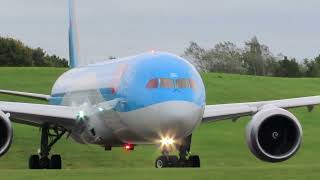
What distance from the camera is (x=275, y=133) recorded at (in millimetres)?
22703

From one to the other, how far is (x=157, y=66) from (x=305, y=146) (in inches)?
747

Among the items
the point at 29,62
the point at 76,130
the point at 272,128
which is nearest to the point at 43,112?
the point at 76,130

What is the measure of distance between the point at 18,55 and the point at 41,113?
266 ft

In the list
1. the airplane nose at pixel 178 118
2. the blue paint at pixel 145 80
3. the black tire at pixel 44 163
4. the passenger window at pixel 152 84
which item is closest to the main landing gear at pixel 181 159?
the blue paint at pixel 145 80

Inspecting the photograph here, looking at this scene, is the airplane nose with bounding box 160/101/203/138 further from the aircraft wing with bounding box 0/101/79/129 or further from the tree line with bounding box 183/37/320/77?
the tree line with bounding box 183/37/320/77

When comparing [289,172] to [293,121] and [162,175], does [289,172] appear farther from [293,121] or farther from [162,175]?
[293,121]

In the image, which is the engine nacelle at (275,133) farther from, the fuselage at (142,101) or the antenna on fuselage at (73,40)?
the antenna on fuselage at (73,40)

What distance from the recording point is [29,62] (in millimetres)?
106562

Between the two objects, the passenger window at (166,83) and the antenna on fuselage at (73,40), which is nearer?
the passenger window at (166,83)

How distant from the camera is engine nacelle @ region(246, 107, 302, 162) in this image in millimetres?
21906

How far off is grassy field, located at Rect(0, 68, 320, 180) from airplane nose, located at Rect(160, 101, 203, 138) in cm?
137

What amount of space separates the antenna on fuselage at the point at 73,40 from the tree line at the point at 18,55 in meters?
66.3

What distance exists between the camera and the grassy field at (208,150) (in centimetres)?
1593

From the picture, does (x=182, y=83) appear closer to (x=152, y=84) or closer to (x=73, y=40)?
(x=152, y=84)
